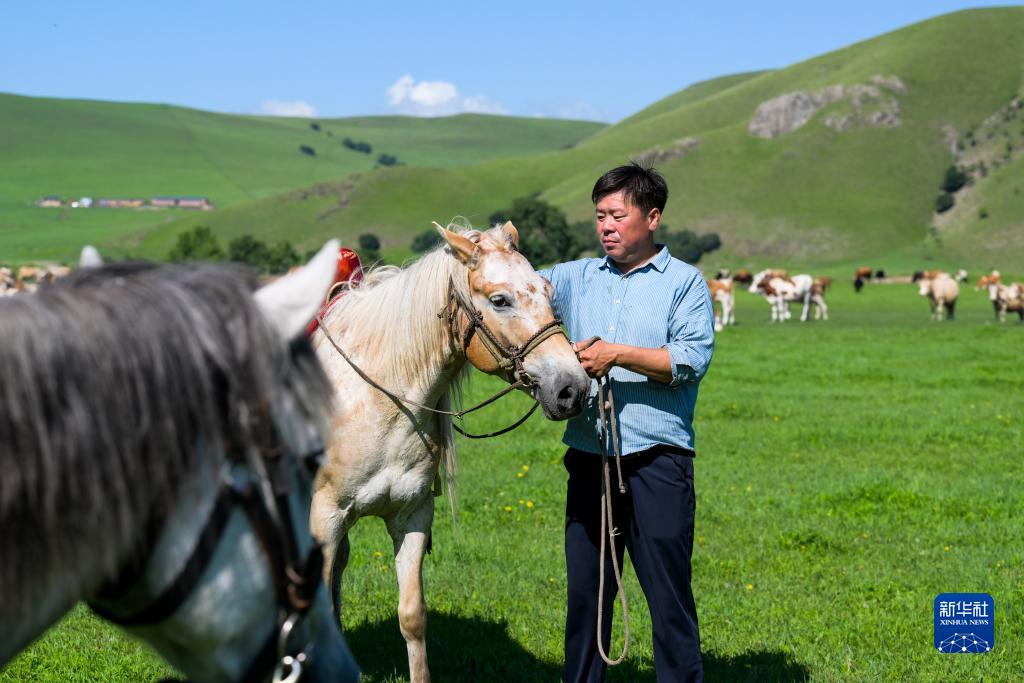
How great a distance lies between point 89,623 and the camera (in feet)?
20.7

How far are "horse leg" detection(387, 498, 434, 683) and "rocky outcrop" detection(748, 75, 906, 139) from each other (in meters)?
133

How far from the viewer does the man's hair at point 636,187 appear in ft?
14.6

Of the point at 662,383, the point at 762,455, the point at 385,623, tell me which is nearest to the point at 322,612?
the point at 662,383

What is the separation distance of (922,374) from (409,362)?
55.9ft

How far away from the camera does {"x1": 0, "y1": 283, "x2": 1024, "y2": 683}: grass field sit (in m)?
5.67

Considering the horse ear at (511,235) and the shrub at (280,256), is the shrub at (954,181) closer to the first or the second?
the shrub at (280,256)

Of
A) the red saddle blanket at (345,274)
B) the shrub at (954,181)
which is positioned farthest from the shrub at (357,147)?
the red saddle blanket at (345,274)

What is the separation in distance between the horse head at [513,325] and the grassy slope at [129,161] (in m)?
96.0

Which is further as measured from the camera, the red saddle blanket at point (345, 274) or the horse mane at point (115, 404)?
the red saddle blanket at point (345, 274)

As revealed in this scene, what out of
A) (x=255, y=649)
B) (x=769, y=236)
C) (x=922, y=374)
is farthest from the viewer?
(x=769, y=236)

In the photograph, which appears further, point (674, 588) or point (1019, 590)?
point (1019, 590)

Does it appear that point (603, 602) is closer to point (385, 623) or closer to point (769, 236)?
point (385, 623)

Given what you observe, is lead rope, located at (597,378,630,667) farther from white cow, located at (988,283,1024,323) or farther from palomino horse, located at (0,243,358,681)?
white cow, located at (988,283,1024,323)

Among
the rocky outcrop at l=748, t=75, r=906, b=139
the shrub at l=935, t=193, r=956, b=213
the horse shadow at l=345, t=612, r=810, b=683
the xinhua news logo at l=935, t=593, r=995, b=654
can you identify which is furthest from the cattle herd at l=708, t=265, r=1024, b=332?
the rocky outcrop at l=748, t=75, r=906, b=139
